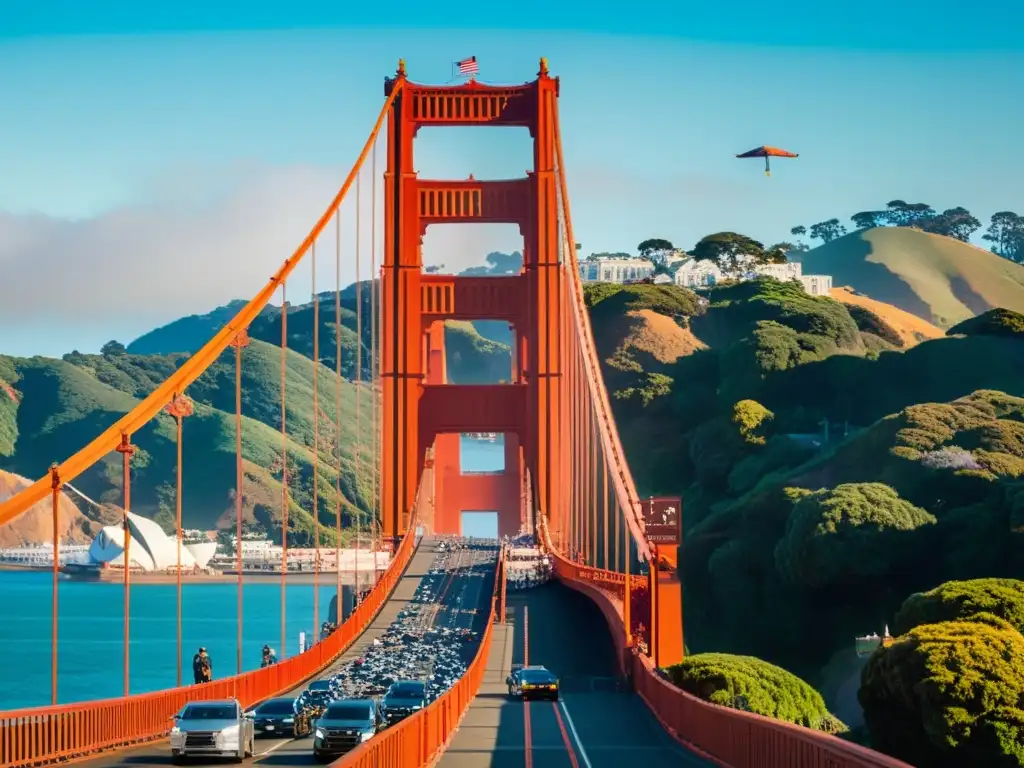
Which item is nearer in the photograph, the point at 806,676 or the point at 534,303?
the point at 534,303

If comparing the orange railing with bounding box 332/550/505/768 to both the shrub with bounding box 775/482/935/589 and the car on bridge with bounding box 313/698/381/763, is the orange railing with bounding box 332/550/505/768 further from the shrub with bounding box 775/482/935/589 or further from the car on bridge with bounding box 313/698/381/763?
the shrub with bounding box 775/482/935/589

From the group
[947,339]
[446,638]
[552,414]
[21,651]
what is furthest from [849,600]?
[21,651]

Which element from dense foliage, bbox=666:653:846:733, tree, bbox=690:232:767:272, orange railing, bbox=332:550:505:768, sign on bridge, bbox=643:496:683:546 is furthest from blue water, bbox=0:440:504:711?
orange railing, bbox=332:550:505:768

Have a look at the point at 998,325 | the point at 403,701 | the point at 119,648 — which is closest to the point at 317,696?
the point at 403,701

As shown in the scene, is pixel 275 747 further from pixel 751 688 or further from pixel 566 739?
pixel 751 688

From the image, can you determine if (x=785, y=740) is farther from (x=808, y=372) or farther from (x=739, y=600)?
(x=808, y=372)

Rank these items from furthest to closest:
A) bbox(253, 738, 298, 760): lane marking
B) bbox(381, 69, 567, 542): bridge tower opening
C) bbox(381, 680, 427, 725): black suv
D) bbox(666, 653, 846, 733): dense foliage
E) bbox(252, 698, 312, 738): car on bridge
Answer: bbox(381, 69, 567, 542): bridge tower opening → bbox(666, 653, 846, 733): dense foliage → bbox(381, 680, 427, 725): black suv → bbox(252, 698, 312, 738): car on bridge → bbox(253, 738, 298, 760): lane marking
